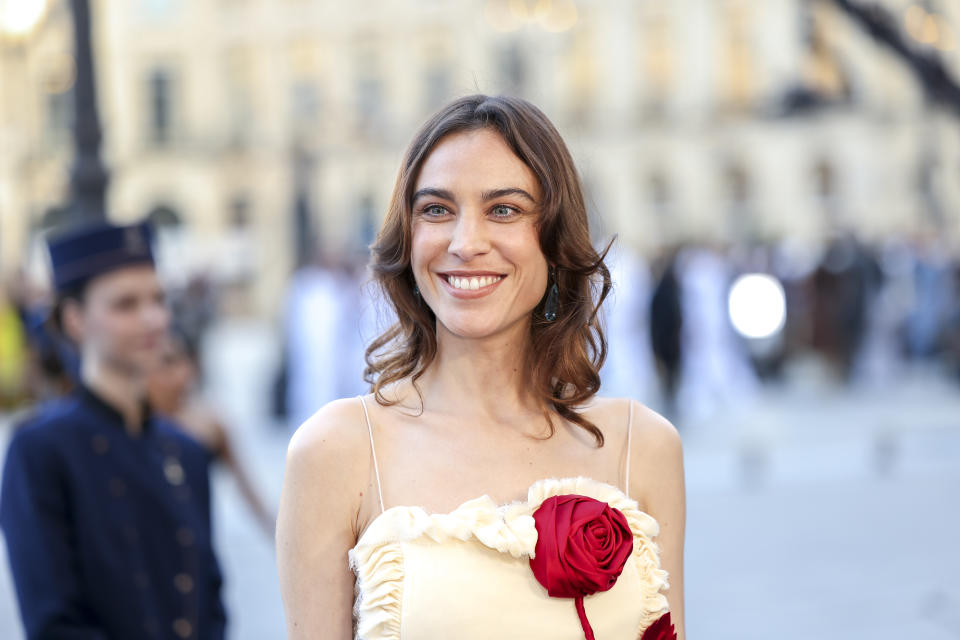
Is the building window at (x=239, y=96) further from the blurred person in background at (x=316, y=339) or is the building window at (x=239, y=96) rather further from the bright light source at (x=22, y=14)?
the bright light source at (x=22, y=14)

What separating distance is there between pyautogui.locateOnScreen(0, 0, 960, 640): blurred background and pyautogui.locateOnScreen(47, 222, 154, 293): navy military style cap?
943 millimetres

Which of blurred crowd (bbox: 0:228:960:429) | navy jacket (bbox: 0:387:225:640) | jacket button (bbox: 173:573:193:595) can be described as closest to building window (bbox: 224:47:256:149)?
blurred crowd (bbox: 0:228:960:429)

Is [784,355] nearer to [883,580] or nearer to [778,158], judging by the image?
[883,580]

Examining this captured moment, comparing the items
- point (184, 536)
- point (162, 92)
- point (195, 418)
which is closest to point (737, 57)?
point (162, 92)

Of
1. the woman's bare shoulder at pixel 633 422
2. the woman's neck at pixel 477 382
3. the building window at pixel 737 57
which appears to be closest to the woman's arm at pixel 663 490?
the woman's bare shoulder at pixel 633 422

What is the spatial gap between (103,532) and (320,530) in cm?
113

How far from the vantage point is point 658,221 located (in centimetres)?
4591

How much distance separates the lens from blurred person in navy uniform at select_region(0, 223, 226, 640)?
123 inches

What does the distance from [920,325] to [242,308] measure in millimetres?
29328

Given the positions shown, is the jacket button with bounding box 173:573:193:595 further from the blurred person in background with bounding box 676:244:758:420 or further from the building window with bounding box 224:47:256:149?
the building window with bounding box 224:47:256:149

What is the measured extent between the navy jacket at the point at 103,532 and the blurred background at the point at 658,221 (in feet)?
Result: 2.73

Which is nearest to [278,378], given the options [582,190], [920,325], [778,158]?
[920,325]

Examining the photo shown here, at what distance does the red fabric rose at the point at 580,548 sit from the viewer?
2.21 meters

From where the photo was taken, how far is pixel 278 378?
1562cm
